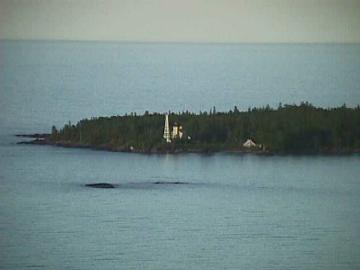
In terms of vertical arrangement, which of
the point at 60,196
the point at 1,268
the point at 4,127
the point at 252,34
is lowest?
the point at 1,268

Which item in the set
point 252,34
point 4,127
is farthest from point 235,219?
point 4,127

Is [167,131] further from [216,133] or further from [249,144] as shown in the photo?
[249,144]

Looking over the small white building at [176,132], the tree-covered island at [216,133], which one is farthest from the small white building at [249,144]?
the small white building at [176,132]

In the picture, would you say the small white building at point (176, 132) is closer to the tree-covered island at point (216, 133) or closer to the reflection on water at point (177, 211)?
the tree-covered island at point (216, 133)

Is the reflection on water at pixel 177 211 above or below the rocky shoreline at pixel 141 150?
below

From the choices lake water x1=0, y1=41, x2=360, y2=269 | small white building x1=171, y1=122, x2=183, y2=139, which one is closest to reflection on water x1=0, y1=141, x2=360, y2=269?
lake water x1=0, y1=41, x2=360, y2=269

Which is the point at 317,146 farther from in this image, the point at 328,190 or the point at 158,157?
the point at 158,157
